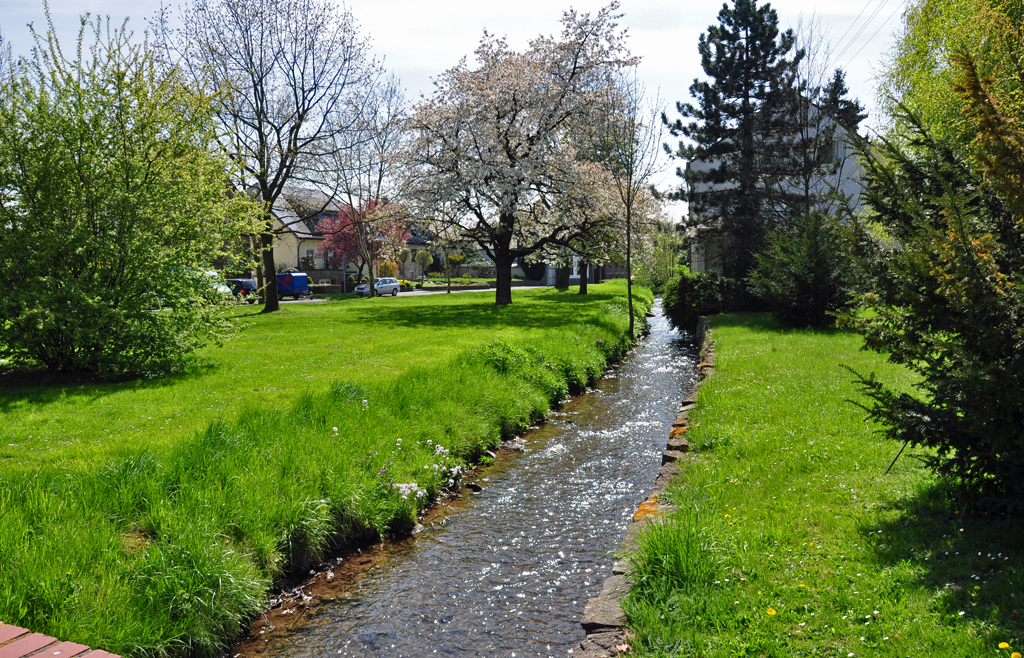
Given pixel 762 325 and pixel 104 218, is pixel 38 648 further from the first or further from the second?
pixel 762 325

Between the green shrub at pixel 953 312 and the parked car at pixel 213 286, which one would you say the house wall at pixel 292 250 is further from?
the green shrub at pixel 953 312

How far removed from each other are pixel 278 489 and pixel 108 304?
5.80 metres

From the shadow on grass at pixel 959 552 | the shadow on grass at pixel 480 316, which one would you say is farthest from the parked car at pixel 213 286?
the shadow on grass at pixel 959 552

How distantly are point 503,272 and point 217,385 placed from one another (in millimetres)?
17265

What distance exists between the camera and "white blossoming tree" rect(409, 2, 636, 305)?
22.8m

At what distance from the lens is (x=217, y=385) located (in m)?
9.62

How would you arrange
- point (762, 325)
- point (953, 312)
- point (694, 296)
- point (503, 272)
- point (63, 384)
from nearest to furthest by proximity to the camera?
point (953, 312), point (63, 384), point (762, 325), point (694, 296), point (503, 272)

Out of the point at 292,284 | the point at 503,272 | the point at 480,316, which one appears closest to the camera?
the point at 480,316

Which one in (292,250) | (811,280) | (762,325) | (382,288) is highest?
(292,250)

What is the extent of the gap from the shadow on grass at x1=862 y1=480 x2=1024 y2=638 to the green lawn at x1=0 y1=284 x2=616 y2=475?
6407mm

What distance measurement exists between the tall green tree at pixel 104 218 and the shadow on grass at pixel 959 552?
32.9 feet

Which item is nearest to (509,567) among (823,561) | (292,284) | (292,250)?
(823,561)

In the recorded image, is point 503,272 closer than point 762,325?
No

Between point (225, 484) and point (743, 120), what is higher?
point (743, 120)
